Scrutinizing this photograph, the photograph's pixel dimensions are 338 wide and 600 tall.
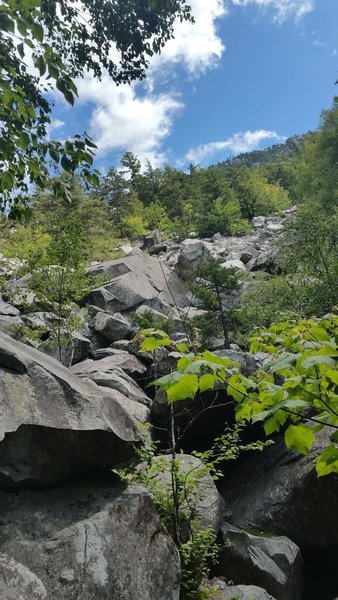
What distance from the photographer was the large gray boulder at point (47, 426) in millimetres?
4832

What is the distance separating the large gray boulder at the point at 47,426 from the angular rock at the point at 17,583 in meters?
0.83

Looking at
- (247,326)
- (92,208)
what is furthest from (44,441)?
(92,208)

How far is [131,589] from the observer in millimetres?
4898

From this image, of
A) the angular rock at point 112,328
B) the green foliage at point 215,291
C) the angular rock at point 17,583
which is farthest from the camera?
the angular rock at point 112,328

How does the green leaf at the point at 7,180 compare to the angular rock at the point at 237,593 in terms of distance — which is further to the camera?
the angular rock at the point at 237,593

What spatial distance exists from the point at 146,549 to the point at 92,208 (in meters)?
38.9

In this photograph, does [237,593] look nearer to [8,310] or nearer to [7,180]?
[7,180]

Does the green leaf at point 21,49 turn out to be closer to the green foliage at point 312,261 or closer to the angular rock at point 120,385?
the angular rock at point 120,385

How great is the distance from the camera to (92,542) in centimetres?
488

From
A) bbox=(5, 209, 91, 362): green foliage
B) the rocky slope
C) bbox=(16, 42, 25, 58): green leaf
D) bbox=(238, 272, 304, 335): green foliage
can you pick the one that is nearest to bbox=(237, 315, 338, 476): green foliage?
bbox=(16, 42, 25, 58): green leaf

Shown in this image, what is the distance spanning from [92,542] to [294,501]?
5.37m

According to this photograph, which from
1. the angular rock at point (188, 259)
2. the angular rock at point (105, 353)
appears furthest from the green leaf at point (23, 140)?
the angular rock at point (188, 259)

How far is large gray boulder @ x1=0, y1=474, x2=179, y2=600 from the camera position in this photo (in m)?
4.52

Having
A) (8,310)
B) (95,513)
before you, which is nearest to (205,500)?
(95,513)
